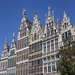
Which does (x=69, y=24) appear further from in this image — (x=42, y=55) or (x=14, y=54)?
(x=14, y=54)

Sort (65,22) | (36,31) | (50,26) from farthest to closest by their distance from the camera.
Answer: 1. (36,31)
2. (50,26)
3. (65,22)

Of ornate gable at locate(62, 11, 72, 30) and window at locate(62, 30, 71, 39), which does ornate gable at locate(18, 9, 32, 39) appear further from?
window at locate(62, 30, 71, 39)

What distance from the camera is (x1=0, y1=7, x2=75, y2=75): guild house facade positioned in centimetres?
3678

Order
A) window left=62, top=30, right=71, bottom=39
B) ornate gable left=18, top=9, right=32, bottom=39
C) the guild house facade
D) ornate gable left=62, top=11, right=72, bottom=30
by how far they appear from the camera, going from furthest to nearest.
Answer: ornate gable left=18, top=9, right=32, bottom=39 → the guild house facade → ornate gable left=62, top=11, right=72, bottom=30 → window left=62, top=30, right=71, bottom=39

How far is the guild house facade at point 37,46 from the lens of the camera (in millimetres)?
36781

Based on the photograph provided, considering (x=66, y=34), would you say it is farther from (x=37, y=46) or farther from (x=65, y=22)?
(x=37, y=46)

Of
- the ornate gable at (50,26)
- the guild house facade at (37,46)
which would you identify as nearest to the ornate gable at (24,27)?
the guild house facade at (37,46)

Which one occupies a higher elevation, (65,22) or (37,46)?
(65,22)

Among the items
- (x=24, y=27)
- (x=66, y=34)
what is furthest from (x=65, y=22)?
(x=24, y=27)

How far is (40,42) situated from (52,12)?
5728 mm

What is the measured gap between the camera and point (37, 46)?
135ft

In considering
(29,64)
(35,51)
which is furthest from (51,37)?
(29,64)

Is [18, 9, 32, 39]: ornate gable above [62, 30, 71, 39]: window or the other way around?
above

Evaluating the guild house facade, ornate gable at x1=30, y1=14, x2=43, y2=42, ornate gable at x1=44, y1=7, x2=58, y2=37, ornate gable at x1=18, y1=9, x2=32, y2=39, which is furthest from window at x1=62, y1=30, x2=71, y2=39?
ornate gable at x1=18, y1=9, x2=32, y2=39
